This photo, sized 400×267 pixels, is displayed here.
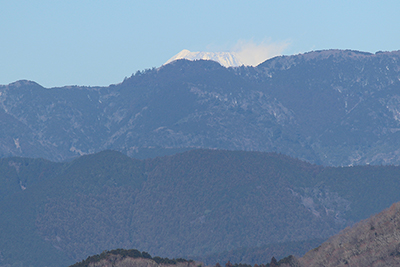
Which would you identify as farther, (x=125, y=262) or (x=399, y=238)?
(x=125, y=262)

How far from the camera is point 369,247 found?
17412 centimetres

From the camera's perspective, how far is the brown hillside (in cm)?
16450

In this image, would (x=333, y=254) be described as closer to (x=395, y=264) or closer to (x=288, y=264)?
(x=288, y=264)

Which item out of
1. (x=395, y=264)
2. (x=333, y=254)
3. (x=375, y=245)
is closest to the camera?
(x=395, y=264)

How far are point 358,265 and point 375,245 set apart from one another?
8077mm

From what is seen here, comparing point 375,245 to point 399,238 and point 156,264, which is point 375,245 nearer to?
point 399,238

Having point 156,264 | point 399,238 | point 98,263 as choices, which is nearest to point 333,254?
point 399,238

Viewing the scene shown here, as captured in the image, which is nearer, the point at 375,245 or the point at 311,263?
the point at 375,245

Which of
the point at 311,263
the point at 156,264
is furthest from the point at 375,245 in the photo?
the point at 156,264

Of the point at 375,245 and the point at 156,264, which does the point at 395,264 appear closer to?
the point at 375,245

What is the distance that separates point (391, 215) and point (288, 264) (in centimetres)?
2759

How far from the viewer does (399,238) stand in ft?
548

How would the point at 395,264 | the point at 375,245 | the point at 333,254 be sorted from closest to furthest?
the point at 395,264 → the point at 375,245 → the point at 333,254

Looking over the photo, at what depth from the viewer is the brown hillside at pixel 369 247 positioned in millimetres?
164500
